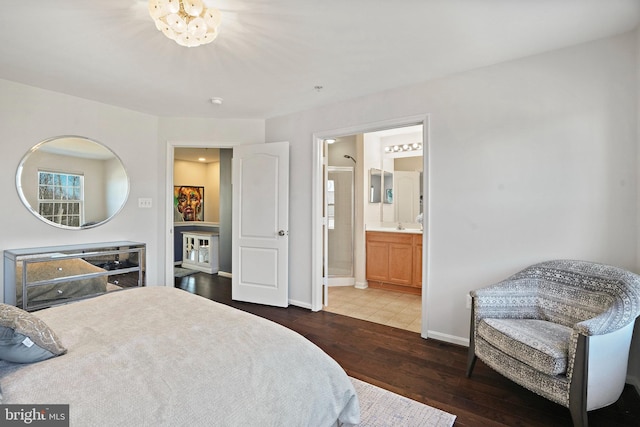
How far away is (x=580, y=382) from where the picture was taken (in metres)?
1.58

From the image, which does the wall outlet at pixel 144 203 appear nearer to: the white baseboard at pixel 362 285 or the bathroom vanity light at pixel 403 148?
the white baseboard at pixel 362 285

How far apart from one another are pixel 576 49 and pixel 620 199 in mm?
1120

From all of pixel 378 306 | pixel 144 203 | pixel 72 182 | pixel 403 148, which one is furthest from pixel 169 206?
pixel 403 148

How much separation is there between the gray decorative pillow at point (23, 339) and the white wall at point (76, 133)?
8.15 ft

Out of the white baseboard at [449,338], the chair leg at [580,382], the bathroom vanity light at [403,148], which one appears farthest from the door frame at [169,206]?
the chair leg at [580,382]

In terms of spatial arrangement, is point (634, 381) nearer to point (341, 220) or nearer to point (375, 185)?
point (341, 220)

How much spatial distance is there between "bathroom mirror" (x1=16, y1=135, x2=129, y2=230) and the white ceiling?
62 centimetres

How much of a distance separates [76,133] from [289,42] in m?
2.64

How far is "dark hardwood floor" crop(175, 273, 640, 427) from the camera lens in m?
1.81

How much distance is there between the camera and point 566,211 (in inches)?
90.9

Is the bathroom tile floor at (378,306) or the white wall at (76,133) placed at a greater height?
the white wall at (76,133)

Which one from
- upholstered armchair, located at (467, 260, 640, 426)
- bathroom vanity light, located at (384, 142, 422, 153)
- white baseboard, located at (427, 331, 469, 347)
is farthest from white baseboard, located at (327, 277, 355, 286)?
upholstered armchair, located at (467, 260, 640, 426)

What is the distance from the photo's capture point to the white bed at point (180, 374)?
923mm

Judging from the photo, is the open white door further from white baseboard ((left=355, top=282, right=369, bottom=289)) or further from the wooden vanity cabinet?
the wooden vanity cabinet
